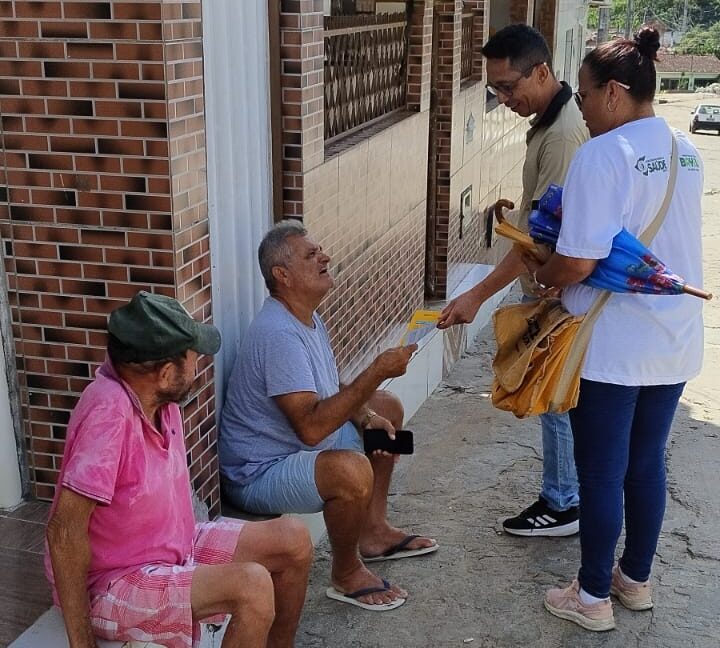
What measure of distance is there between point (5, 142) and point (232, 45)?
0.87 metres

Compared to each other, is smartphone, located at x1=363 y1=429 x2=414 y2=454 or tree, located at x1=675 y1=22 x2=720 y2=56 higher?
smartphone, located at x1=363 y1=429 x2=414 y2=454

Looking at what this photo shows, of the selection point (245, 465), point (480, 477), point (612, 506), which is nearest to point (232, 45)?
point (245, 465)

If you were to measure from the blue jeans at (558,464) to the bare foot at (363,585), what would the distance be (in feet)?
2.82

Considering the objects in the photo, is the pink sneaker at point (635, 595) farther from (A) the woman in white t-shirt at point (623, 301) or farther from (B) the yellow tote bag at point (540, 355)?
(B) the yellow tote bag at point (540, 355)

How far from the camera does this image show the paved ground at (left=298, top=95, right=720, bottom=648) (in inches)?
132

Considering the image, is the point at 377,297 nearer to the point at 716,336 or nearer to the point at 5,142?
the point at 5,142

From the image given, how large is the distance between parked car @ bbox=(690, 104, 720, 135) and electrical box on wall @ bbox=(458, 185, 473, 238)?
29.4 m

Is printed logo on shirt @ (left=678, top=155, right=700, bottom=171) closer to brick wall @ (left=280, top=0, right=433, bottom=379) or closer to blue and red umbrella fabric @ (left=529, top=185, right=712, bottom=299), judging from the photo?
blue and red umbrella fabric @ (left=529, top=185, right=712, bottom=299)

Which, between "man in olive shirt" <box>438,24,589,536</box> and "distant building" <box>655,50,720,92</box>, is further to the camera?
"distant building" <box>655,50,720,92</box>

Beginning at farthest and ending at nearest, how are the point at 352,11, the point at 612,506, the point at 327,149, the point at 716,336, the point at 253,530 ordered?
the point at 716,336
the point at 352,11
the point at 327,149
the point at 612,506
the point at 253,530

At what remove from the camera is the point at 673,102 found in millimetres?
55219

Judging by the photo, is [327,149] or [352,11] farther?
[352,11]

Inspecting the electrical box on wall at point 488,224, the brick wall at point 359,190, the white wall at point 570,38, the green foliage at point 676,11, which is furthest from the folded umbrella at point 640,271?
the green foliage at point 676,11

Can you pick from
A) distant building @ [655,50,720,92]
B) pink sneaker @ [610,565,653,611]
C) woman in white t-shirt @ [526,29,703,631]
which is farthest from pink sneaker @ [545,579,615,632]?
distant building @ [655,50,720,92]
